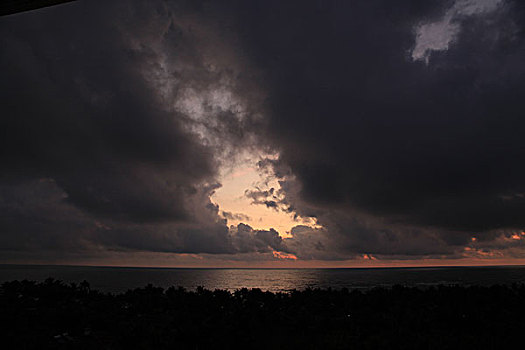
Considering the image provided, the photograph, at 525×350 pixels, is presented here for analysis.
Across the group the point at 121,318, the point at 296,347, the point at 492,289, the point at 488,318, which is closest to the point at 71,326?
the point at 121,318

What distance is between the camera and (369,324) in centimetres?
1260

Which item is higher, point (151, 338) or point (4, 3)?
point (4, 3)

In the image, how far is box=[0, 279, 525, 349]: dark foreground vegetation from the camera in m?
9.83

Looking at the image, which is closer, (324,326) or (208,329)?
(208,329)

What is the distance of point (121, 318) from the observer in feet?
39.6

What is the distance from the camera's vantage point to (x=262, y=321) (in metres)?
13.5

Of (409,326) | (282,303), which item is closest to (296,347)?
(409,326)

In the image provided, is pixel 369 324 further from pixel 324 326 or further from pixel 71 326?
pixel 71 326

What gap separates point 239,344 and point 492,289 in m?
17.3

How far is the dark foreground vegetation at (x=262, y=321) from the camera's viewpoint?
9.83m

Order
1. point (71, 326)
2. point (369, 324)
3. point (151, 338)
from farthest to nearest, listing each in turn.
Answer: point (369, 324) < point (71, 326) < point (151, 338)

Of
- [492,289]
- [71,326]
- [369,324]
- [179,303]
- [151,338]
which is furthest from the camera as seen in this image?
[492,289]

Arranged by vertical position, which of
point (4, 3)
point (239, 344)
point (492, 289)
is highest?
point (4, 3)

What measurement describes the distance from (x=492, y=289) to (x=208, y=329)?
710 inches
